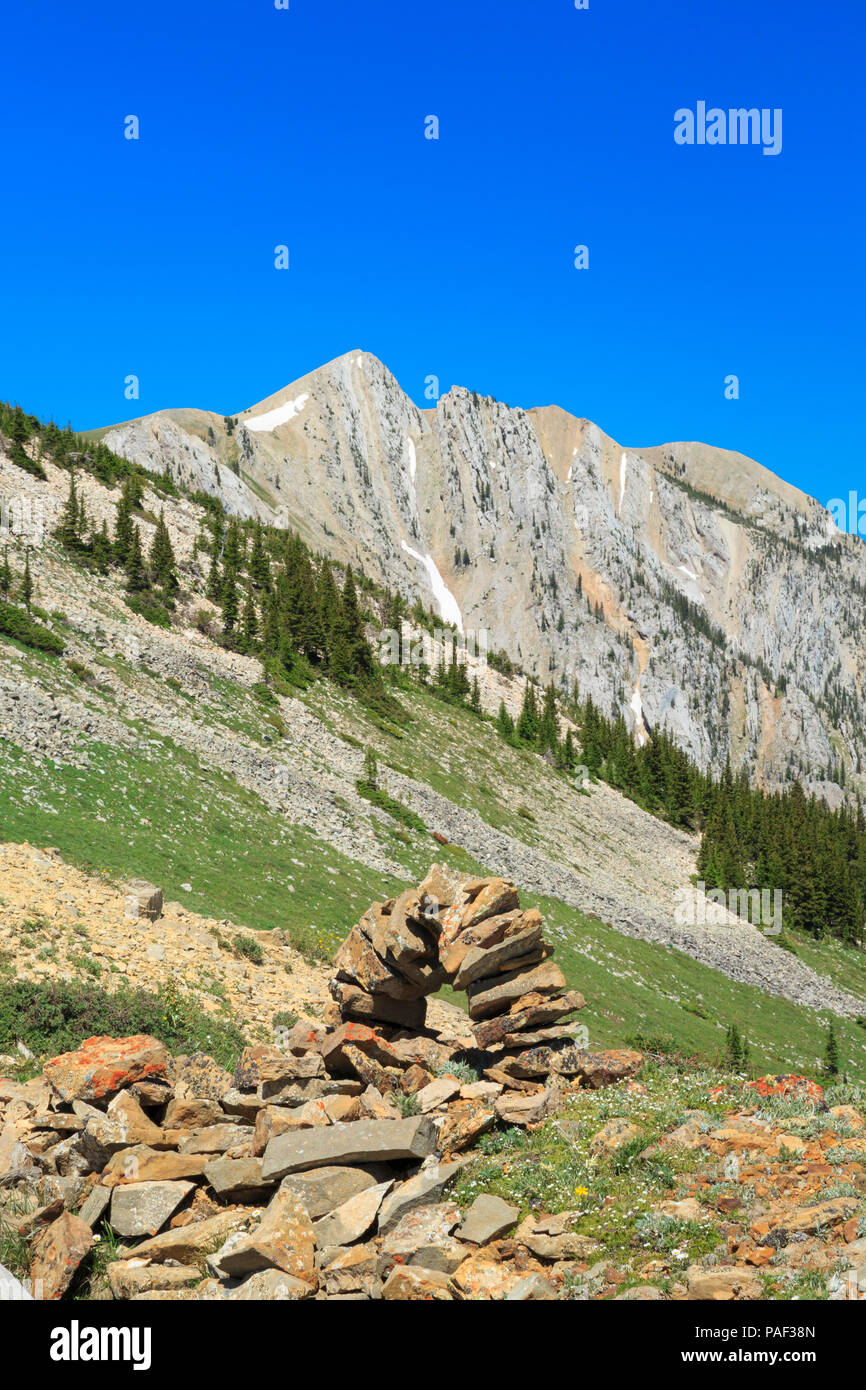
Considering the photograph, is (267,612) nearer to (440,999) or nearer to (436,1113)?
(440,999)

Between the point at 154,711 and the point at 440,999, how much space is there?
24.3m

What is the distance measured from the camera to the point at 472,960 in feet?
50.4

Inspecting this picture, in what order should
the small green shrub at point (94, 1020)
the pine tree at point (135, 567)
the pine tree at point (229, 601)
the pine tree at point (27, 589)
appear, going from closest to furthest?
1. the small green shrub at point (94, 1020)
2. the pine tree at point (27, 589)
3. the pine tree at point (135, 567)
4. the pine tree at point (229, 601)

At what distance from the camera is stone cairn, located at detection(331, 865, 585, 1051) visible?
15359 millimetres

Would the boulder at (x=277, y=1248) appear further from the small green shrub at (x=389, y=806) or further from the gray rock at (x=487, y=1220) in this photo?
the small green shrub at (x=389, y=806)

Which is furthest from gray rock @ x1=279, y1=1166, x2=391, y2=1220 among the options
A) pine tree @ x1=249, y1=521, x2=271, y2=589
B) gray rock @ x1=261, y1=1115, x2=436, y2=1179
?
pine tree @ x1=249, y1=521, x2=271, y2=589

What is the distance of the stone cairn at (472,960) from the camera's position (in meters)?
15.4

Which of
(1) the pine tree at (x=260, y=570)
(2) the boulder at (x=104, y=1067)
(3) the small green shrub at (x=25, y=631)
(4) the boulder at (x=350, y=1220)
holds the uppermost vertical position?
(1) the pine tree at (x=260, y=570)

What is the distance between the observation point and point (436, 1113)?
13.5 m

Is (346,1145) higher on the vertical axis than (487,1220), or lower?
higher

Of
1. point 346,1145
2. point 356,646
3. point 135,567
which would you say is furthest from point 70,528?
point 346,1145

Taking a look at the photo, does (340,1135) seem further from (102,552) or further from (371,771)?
(102,552)

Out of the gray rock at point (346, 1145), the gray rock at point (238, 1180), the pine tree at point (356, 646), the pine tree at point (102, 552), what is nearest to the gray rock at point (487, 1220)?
the gray rock at point (346, 1145)

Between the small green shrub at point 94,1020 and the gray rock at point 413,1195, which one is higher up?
the small green shrub at point 94,1020
